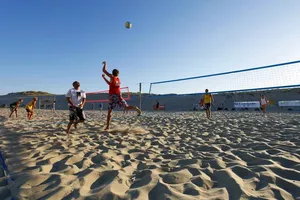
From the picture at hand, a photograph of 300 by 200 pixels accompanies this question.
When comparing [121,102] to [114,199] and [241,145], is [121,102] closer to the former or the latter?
[241,145]

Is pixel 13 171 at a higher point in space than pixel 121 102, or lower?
lower

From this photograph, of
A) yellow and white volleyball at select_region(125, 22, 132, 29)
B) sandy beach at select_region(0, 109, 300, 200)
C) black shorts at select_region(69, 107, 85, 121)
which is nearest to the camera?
sandy beach at select_region(0, 109, 300, 200)

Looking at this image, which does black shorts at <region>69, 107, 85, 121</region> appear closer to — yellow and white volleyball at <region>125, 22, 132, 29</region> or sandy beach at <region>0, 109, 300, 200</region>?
sandy beach at <region>0, 109, 300, 200</region>

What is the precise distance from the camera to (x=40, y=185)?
1.90 metres

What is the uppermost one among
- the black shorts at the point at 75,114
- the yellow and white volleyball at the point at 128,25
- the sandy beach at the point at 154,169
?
the yellow and white volleyball at the point at 128,25

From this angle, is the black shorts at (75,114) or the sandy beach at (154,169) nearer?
the sandy beach at (154,169)

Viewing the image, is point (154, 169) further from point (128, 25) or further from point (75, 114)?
point (128, 25)

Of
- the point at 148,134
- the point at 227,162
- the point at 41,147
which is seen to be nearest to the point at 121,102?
the point at 148,134

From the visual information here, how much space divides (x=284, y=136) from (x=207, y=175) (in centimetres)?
237

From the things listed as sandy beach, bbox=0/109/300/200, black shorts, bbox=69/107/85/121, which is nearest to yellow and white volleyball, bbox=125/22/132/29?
black shorts, bbox=69/107/85/121

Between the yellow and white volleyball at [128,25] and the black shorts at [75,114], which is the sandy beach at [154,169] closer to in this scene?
the black shorts at [75,114]

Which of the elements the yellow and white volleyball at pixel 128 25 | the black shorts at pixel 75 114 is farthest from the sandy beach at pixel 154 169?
the yellow and white volleyball at pixel 128 25

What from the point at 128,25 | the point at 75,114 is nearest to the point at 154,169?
the point at 75,114

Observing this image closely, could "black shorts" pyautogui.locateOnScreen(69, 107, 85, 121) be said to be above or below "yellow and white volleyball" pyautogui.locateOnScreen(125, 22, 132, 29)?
below
